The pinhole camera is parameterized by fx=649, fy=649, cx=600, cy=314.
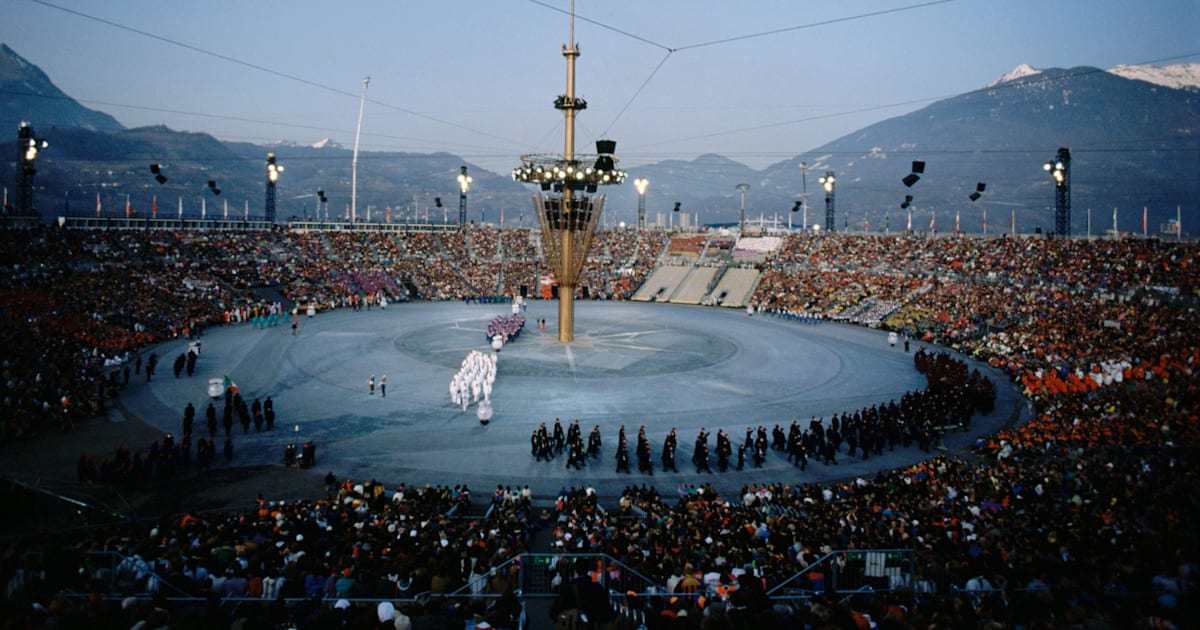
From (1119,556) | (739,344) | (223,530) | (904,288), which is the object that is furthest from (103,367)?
(904,288)

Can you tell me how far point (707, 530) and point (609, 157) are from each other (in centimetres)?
2629

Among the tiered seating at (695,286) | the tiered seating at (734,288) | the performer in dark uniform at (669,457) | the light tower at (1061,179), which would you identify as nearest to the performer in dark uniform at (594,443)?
the performer in dark uniform at (669,457)

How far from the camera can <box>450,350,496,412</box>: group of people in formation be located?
83.4ft

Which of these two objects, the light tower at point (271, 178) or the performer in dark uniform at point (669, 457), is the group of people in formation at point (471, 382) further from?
the light tower at point (271, 178)

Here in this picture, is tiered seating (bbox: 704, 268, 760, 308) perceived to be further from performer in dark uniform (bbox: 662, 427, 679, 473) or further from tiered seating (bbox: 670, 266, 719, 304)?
performer in dark uniform (bbox: 662, 427, 679, 473)

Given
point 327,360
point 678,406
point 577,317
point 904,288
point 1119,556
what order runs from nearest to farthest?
point 1119,556, point 678,406, point 327,360, point 577,317, point 904,288

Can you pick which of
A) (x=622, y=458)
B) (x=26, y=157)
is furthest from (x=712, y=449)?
(x=26, y=157)

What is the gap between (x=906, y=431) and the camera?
22.4m

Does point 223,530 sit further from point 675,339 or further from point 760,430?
point 675,339

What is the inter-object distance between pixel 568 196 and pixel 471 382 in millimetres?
15804

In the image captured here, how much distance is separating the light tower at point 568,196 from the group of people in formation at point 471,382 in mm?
12668

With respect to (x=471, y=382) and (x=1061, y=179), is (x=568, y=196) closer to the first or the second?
(x=471, y=382)

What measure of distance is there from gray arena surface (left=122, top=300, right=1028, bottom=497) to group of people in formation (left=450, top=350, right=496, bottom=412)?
708 millimetres

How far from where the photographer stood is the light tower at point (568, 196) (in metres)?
37.0
